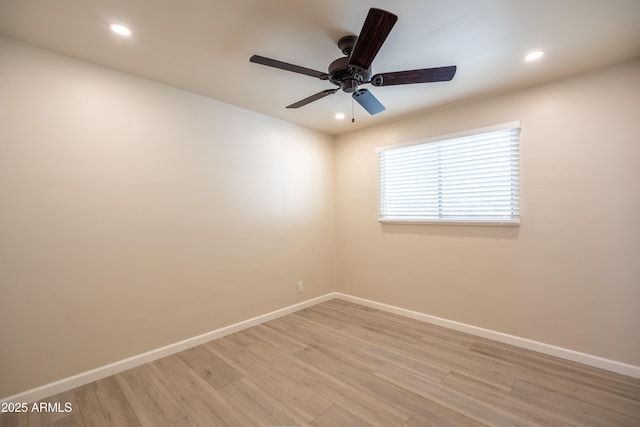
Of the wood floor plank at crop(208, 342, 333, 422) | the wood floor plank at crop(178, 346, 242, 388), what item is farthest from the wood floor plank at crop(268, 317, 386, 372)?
the wood floor plank at crop(178, 346, 242, 388)

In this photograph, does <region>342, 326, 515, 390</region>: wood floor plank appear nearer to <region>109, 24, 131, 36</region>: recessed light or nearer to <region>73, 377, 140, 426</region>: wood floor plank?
<region>73, 377, 140, 426</region>: wood floor plank

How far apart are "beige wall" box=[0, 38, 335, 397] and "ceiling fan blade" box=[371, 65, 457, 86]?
183cm

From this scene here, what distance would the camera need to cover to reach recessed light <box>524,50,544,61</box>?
6.97 feet

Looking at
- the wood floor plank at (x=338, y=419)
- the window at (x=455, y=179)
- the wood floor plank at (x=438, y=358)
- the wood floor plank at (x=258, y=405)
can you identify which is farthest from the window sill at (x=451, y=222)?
the wood floor plank at (x=258, y=405)

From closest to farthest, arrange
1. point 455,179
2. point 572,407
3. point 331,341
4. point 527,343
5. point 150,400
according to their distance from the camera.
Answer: point 572,407 < point 150,400 < point 527,343 < point 331,341 < point 455,179

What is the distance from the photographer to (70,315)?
2.14m

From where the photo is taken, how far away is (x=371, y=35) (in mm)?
1487

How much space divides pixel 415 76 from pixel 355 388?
2294 mm

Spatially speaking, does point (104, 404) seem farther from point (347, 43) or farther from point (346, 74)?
point (347, 43)

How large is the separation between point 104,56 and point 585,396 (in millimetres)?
4344

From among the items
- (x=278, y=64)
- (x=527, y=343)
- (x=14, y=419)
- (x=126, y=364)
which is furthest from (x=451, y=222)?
(x=14, y=419)

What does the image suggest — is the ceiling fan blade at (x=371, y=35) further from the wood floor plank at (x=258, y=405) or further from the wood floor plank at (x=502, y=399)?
the wood floor plank at (x=502, y=399)

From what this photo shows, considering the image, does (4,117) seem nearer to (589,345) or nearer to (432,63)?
(432,63)

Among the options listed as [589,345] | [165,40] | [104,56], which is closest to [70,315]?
[104,56]
